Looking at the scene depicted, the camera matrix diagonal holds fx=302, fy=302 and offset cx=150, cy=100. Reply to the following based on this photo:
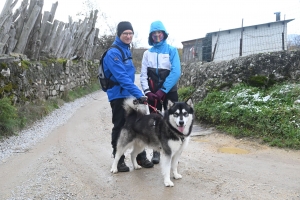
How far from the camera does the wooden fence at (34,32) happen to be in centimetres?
848

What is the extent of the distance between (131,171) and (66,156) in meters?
1.42

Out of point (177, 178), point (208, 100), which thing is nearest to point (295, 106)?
point (208, 100)

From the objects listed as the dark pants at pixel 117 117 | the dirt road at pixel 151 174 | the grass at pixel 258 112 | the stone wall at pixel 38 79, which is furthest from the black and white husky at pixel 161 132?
the stone wall at pixel 38 79

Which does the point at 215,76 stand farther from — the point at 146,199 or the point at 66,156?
the point at 146,199

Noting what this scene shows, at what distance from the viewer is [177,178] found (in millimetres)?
4371

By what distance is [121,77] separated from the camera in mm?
4453

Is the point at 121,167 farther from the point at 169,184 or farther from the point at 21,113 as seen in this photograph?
the point at 21,113

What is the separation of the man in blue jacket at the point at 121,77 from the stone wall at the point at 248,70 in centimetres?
454

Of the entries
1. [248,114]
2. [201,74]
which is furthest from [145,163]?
[201,74]

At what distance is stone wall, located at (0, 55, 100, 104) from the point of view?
309 inches

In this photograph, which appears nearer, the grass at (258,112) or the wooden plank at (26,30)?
the grass at (258,112)

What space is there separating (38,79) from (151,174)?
A: 686 cm

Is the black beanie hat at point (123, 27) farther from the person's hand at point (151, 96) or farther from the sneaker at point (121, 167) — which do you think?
the sneaker at point (121, 167)

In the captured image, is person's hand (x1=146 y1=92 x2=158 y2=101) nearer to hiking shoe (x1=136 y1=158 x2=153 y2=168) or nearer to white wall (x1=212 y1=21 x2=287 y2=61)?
hiking shoe (x1=136 y1=158 x2=153 y2=168)
